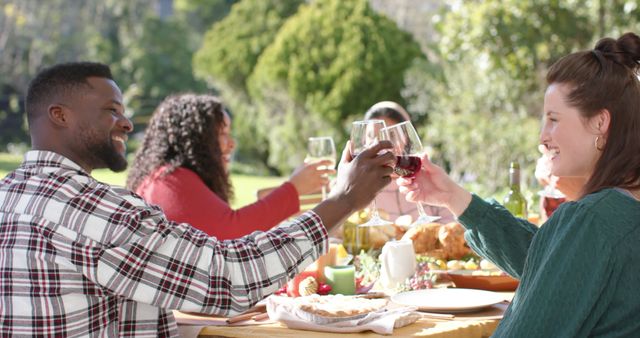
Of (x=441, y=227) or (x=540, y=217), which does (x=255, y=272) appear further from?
(x=540, y=217)

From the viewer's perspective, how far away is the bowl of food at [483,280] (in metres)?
2.88

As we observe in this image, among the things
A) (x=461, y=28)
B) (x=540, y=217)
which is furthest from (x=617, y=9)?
(x=540, y=217)

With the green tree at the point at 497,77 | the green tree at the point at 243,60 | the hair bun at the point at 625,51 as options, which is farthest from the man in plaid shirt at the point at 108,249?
the green tree at the point at 243,60

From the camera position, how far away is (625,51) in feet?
6.40

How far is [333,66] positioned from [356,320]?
11843 mm

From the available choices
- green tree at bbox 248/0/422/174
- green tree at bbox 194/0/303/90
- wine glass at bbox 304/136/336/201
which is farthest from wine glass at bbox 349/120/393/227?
green tree at bbox 194/0/303/90

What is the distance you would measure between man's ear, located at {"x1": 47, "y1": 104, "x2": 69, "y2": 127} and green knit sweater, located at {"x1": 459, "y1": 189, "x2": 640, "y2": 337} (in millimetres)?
1301

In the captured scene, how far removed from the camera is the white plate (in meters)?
2.53

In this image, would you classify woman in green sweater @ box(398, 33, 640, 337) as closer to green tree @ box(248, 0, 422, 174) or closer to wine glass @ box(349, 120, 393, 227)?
wine glass @ box(349, 120, 393, 227)

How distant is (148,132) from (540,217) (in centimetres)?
205

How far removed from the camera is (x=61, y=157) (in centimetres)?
222

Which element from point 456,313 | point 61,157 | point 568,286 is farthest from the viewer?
point 456,313

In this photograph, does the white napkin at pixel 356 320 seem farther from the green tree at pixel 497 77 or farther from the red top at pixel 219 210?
the green tree at pixel 497 77

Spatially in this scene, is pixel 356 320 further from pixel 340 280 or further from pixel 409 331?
pixel 340 280
